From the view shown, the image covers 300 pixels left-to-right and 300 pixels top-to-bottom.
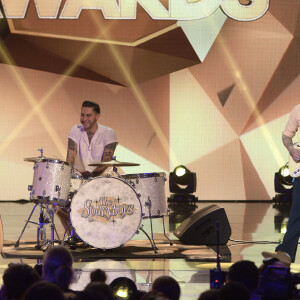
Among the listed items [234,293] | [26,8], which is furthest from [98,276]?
[26,8]

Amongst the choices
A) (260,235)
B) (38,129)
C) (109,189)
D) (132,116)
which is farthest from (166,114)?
(109,189)

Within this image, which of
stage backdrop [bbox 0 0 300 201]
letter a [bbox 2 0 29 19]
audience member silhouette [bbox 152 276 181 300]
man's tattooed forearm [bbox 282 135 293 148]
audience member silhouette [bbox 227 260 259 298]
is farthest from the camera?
stage backdrop [bbox 0 0 300 201]

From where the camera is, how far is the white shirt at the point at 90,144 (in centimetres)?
733

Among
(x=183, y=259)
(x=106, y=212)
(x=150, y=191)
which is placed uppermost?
(x=150, y=191)

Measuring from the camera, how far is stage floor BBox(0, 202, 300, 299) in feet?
17.1

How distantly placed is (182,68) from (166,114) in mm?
939

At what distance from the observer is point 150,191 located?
22.5 ft

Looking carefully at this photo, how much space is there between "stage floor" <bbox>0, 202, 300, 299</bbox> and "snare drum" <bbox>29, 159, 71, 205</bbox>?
0.60 meters

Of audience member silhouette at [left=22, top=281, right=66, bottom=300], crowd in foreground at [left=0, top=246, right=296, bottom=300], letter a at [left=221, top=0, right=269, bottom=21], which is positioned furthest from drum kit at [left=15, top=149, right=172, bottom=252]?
letter a at [left=221, top=0, right=269, bottom=21]

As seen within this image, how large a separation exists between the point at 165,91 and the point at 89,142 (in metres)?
5.73

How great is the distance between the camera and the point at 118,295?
2971 mm

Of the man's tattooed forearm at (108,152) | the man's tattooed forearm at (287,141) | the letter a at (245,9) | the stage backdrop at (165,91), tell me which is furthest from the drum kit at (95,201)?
the letter a at (245,9)

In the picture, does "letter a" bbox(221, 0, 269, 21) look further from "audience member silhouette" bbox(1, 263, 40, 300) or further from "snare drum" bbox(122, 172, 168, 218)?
"audience member silhouette" bbox(1, 263, 40, 300)

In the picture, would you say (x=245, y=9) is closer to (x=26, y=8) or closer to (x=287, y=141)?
(x=26, y=8)
